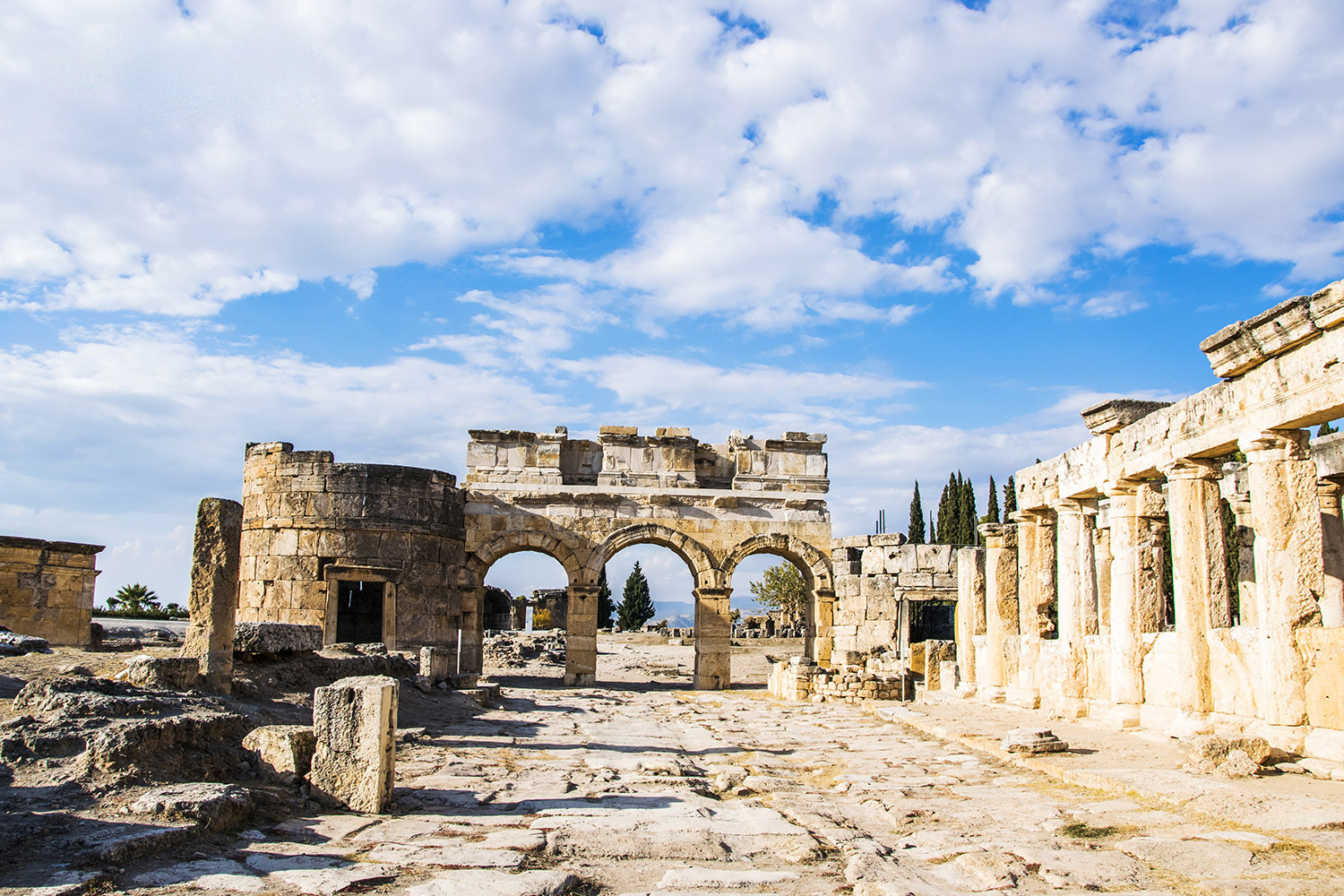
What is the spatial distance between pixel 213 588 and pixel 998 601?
36.6ft

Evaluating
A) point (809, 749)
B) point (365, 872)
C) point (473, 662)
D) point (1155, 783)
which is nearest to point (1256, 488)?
point (1155, 783)

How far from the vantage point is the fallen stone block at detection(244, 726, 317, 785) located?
6906 mm

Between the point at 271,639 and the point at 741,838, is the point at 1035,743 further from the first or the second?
A: the point at 271,639

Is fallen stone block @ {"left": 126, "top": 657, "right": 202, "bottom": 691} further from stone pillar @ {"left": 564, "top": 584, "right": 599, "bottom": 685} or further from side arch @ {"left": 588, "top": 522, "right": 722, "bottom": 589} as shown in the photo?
side arch @ {"left": 588, "top": 522, "right": 722, "bottom": 589}

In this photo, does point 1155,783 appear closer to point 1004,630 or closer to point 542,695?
point 1004,630

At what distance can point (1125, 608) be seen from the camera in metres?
11.5

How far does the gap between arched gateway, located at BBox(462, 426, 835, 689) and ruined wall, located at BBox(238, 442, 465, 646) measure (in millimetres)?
1452

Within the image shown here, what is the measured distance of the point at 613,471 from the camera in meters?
22.4

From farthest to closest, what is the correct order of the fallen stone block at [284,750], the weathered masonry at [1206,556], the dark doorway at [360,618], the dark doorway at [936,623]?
the dark doorway at [936,623] < the dark doorway at [360,618] < the weathered masonry at [1206,556] < the fallen stone block at [284,750]

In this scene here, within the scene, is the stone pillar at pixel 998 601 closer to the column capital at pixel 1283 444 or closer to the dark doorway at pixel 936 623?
the column capital at pixel 1283 444

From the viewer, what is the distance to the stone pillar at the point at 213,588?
9305mm

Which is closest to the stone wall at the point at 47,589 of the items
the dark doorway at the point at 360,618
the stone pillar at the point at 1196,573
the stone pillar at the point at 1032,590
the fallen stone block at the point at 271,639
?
the dark doorway at the point at 360,618

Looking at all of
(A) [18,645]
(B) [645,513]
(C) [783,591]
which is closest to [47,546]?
(A) [18,645]

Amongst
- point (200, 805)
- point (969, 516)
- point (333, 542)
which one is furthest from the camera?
point (969, 516)
